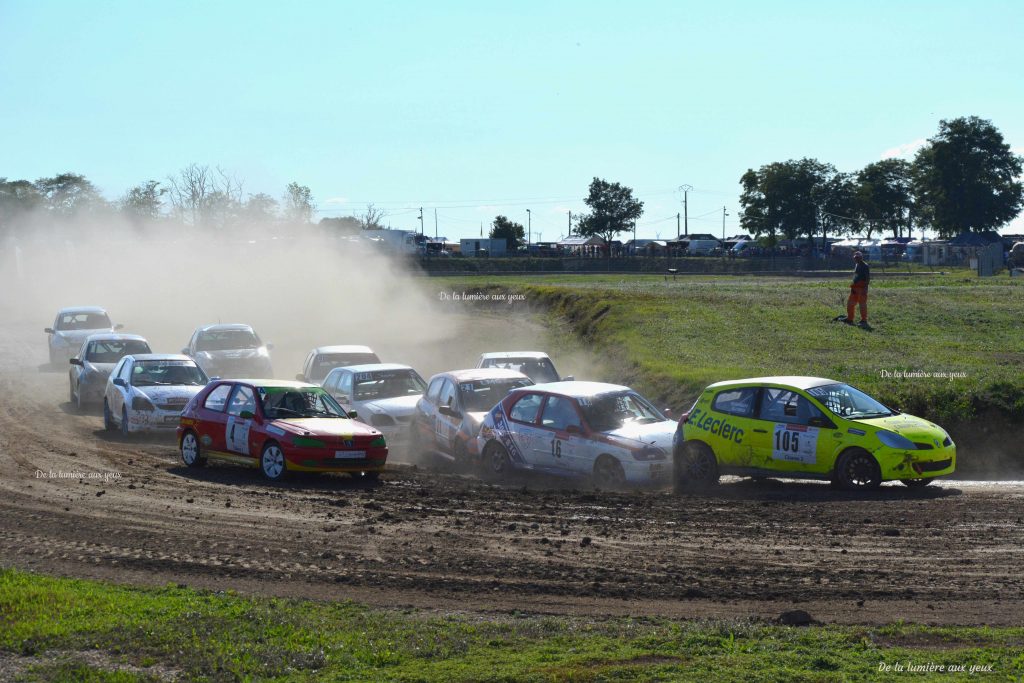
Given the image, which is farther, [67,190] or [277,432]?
[67,190]

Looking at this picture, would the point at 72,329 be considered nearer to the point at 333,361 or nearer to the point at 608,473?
the point at 333,361

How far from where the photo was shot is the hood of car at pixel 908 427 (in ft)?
46.7

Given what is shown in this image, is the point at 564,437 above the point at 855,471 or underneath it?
above

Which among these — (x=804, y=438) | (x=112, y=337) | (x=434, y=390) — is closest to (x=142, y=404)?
(x=434, y=390)

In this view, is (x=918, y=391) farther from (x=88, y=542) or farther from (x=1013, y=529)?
(x=88, y=542)

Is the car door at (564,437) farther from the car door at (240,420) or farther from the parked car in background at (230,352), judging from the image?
the parked car in background at (230,352)

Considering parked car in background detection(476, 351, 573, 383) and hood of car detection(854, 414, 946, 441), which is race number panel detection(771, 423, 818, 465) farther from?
parked car in background detection(476, 351, 573, 383)

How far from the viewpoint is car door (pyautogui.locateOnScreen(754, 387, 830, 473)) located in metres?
14.5

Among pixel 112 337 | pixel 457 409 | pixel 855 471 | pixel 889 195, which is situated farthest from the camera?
pixel 889 195

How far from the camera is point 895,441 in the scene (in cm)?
1409

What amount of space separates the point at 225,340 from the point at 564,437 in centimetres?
1556

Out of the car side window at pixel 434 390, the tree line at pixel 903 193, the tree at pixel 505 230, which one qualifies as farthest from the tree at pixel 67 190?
the car side window at pixel 434 390

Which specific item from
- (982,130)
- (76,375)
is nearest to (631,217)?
(982,130)

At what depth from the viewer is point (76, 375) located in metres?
26.0
